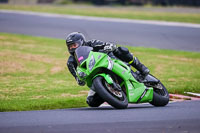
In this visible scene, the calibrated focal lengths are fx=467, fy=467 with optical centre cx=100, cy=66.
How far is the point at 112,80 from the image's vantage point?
6867 millimetres

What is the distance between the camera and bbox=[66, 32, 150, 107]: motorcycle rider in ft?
24.3

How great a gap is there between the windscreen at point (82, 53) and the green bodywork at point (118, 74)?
7cm

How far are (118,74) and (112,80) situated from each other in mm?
328

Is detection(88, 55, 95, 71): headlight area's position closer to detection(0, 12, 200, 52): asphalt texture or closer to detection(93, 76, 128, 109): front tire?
detection(93, 76, 128, 109): front tire

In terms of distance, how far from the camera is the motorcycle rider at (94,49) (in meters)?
7.41

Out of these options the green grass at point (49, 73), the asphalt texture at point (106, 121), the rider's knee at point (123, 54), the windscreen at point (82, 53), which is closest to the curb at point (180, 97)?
the green grass at point (49, 73)

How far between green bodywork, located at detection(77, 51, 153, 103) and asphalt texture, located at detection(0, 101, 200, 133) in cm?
56

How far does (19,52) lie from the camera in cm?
1583

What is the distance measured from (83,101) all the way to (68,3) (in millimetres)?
25249

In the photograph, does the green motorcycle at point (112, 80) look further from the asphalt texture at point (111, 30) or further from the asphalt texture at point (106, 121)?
the asphalt texture at point (111, 30)

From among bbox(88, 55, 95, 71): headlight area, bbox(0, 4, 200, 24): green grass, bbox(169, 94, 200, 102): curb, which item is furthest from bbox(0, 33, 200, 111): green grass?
bbox(0, 4, 200, 24): green grass

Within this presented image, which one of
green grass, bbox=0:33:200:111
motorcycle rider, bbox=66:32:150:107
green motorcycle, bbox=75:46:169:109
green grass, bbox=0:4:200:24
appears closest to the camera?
green motorcycle, bbox=75:46:169:109

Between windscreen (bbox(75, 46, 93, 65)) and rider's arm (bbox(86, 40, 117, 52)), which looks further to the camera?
rider's arm (bbox(86, 40, 117, 52))

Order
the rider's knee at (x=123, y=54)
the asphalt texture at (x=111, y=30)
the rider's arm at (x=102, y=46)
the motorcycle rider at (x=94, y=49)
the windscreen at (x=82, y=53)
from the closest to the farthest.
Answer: the windscreen at (x=82, y=53) < the rider's arm at (x=102, y=46) < the motorcycle rider at (x=94, y=49) < the rider's knee at (x=123, y=54) < the asphalt texture at (x=111, y=30)
